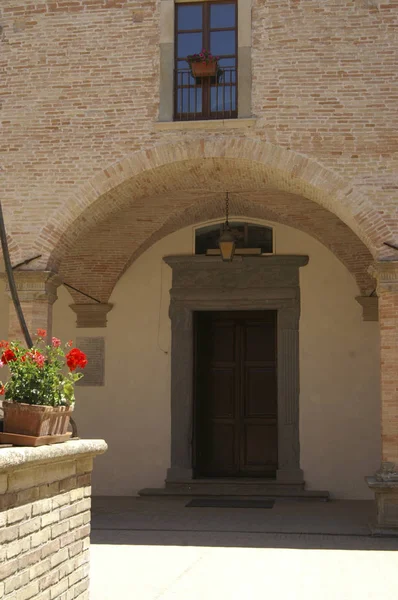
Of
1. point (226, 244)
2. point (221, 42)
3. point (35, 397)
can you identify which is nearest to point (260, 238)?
point (226, 244)

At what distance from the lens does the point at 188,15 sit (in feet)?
34.4

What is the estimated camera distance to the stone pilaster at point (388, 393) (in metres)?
9.26

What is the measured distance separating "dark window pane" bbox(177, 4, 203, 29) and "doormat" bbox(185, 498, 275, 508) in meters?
6.33

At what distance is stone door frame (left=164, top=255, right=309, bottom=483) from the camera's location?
12836 millimetres

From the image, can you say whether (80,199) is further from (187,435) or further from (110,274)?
(187,435)

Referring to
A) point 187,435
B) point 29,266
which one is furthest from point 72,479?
point 187,435

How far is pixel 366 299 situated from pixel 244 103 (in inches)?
157

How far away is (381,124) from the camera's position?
32.4 ft

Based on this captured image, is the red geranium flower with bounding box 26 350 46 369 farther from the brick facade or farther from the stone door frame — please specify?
the stone door frame

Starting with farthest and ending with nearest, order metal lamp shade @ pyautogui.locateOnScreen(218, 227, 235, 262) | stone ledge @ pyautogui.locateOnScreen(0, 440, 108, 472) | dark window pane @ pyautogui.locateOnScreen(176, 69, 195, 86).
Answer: metal lamp shade @ pyautogui.locateOnScreen(218, 227, 235, 262)
dark window pane @ pyautogui.locateOnScreen(176, 69, 195, 86)
stone ledge @ pyautogui.locateOnScreen(0, 440, 108, 472)

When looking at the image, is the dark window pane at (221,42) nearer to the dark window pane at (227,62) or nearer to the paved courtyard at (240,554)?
the dark window pane at (227,62)

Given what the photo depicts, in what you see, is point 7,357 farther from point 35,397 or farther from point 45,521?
point 45,521

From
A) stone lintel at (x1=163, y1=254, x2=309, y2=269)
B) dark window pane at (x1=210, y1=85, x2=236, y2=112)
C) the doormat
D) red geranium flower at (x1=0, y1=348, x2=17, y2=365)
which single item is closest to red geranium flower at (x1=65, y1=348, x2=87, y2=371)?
red geranium flower at (x1=0, y1=348, x2=17, y2=365)

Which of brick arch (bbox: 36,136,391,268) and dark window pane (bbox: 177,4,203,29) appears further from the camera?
dark window pane (bbox: 177,4,203,29)
